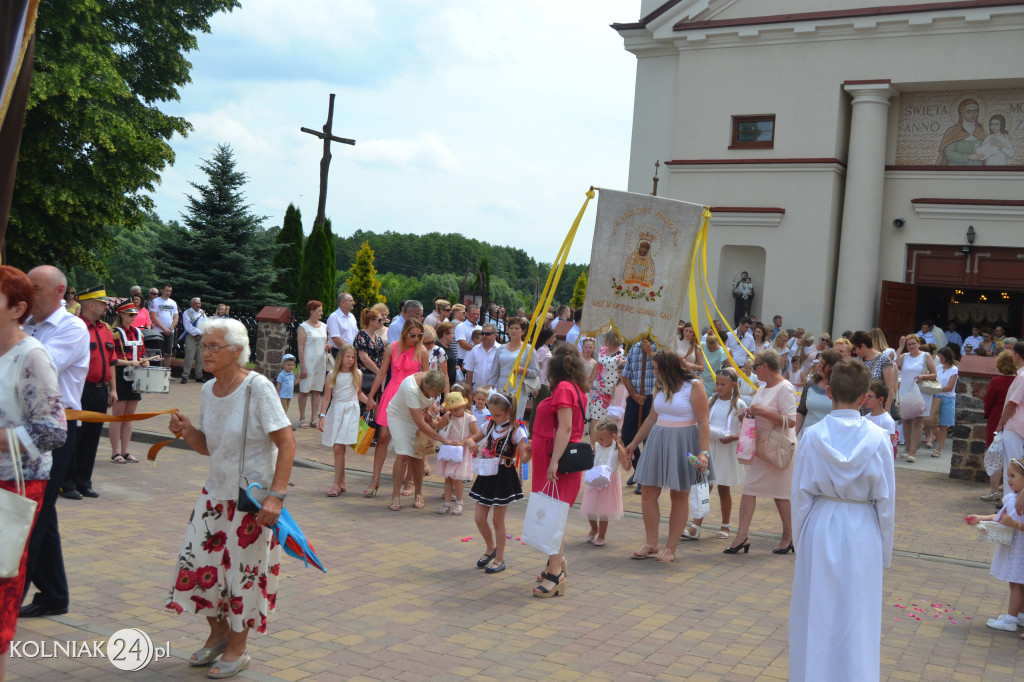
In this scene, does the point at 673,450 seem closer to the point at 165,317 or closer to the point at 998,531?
the point at 998,531

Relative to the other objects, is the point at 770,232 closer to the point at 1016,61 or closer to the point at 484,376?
the point at 1016,61

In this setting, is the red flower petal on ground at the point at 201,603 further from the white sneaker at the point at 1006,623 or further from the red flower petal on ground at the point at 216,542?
the white sneaker at the point at 1006,623

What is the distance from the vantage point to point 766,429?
8.68m

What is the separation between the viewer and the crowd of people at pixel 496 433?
4.90 m

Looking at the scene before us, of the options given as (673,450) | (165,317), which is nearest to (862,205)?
(165,317)

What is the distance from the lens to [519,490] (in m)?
7.81

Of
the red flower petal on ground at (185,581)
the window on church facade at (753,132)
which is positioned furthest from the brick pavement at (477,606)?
the window on church facade at (753,132)

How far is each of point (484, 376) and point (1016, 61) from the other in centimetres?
1740

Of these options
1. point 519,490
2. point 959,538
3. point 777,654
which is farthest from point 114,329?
point 959,538

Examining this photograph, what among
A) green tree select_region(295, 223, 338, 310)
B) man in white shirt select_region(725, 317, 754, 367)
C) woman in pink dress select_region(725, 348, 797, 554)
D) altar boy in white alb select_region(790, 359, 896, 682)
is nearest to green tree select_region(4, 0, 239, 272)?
green tree select_region(295, 223, 338, 310)

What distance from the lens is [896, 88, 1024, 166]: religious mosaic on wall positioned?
23.7m

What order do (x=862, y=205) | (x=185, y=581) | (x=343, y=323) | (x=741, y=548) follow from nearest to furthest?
1. (x=185, y=581)
2. (x=741, y=548)
3. (x=343, y=323)
4. (x=862, y=205)

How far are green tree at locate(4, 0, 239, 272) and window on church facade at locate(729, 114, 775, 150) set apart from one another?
16.2 m

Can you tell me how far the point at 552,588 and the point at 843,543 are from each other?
267cm
